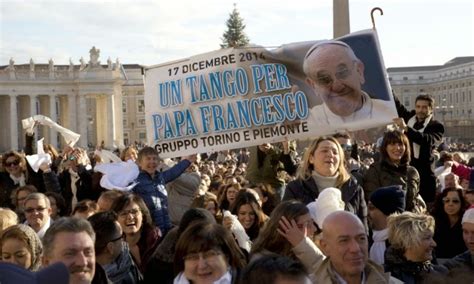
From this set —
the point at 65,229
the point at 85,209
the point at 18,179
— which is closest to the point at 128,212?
the point at 85,209

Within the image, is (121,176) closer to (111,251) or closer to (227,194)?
(227,194)

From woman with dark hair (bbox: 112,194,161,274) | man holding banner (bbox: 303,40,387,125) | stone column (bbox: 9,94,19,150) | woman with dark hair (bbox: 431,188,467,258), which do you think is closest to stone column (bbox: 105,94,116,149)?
stone column (bbox: 9,94,19,150)

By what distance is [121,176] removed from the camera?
7.29 meters

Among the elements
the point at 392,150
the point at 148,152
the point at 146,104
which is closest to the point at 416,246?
the point at 392,150

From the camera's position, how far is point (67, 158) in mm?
10445

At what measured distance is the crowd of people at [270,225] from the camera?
3547mm

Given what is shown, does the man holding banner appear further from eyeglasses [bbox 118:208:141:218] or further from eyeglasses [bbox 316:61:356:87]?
eyeglasses [bbox 118:208:141:218]

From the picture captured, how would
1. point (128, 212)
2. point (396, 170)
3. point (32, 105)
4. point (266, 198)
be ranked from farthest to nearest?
point (32, 105), point (266, 198), point (396, 170), point (128, 212)

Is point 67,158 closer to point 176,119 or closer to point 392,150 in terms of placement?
point 176,119

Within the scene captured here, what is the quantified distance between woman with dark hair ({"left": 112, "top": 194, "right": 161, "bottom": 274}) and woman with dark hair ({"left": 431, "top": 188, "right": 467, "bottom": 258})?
2.20 metres

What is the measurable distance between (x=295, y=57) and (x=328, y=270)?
4.15 metres

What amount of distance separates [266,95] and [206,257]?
3903 millimetres

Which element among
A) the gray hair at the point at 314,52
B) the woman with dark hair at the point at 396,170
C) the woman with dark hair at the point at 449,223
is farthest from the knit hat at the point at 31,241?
the gray hair at the point at 314,52

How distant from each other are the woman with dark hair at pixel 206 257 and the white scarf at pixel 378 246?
4.77 feet
